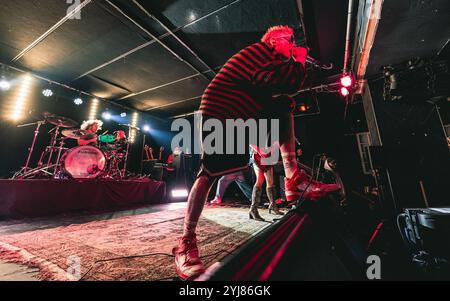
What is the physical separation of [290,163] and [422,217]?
5.90 feet

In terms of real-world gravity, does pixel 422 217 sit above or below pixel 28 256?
above

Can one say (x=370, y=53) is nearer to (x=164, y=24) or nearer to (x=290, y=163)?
(x=290, y=163)

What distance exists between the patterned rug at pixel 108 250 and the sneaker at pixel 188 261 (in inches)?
2.9

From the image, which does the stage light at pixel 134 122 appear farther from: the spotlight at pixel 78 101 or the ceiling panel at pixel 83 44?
the ceiling panel at pixel 83 44

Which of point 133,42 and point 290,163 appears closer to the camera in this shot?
point 290,163

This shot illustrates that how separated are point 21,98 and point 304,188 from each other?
28.2 ft

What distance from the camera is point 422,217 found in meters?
2.04

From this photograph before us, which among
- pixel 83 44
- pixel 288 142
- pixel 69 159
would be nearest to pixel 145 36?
pixel 83 44

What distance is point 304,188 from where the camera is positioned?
5.01ft

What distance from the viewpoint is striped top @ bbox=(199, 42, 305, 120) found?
1365 millimetres

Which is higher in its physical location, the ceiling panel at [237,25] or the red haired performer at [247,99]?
the ceiling panel at [237,25]

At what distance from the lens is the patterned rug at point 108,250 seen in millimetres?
1138

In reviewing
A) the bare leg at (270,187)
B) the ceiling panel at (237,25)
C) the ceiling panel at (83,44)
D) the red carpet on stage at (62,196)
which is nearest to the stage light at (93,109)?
the ceiling panel at (83,44)

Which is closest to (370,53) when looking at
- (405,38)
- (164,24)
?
(405,38)
